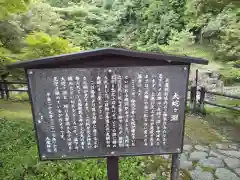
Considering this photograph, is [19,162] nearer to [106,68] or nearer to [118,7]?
[106,68]

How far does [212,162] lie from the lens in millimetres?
4445

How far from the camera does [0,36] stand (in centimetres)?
845

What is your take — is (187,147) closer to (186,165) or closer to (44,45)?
(186,165)

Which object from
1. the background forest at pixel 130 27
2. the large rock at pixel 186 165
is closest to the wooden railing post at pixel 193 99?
the background forest at pixel 130 27

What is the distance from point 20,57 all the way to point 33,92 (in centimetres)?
423

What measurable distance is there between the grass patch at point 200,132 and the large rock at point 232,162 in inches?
28.9

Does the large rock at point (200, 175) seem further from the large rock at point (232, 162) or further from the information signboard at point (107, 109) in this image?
the information signboard at point (107, 109)

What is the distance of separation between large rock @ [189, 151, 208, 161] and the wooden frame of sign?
6.42 ft

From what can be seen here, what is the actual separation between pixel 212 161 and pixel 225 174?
1.36 ft

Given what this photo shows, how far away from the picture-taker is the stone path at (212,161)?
13.3 ft

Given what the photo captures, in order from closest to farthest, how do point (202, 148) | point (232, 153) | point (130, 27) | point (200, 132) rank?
point (232, 153), point (202, 148), point (200, 132), point (130, 27)

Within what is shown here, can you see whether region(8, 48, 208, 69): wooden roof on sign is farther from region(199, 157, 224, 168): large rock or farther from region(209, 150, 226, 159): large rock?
region(209, 150, 226, 159): large rock

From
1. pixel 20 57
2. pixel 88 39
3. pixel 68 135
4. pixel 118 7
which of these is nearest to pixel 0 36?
pixel 20 57

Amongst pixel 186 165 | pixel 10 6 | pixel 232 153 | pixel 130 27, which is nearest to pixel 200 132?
pixel 232 153
